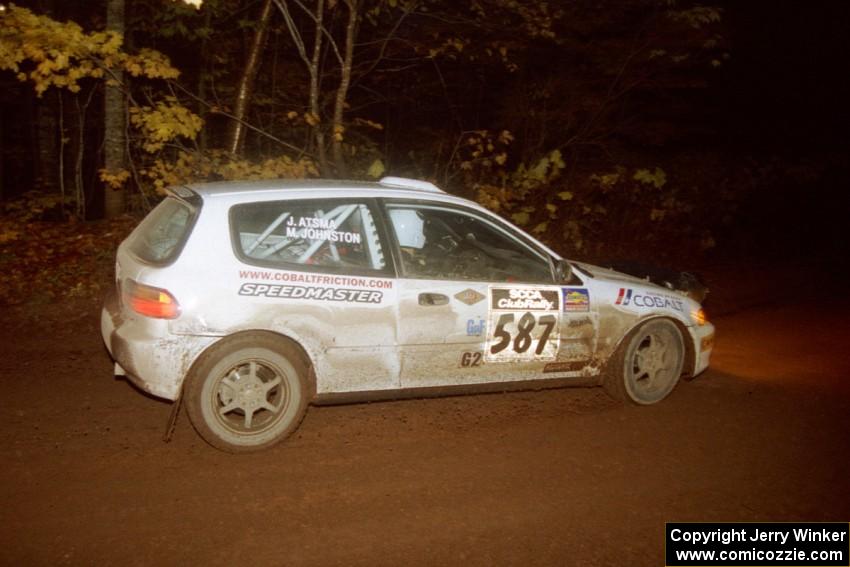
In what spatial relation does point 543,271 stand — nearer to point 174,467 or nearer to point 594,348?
point 594,348

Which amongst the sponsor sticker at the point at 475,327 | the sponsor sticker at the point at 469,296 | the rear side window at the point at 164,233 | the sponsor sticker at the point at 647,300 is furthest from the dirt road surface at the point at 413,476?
the rear side window at the point at 164,233

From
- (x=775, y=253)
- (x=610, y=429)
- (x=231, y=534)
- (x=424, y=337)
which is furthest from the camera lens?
(x=775, y=253)

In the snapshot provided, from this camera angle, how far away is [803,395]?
6348 millimetres

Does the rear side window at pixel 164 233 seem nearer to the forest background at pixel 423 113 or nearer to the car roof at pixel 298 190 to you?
the car roof at pixel 298 190

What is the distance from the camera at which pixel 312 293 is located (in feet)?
15.4

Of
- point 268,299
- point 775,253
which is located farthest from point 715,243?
point 268,299

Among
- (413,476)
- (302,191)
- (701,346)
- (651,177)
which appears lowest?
(413,476)

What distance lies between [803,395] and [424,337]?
3615 mm

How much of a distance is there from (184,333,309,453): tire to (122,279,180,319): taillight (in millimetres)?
346

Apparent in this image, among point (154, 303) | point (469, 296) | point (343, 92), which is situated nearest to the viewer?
point (154, 303)

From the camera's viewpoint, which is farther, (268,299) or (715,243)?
(715,243)

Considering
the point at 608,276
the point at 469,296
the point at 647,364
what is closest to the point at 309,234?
the point at 469,296

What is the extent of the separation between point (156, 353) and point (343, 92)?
6.45m

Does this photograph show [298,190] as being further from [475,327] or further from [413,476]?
[413,476]
